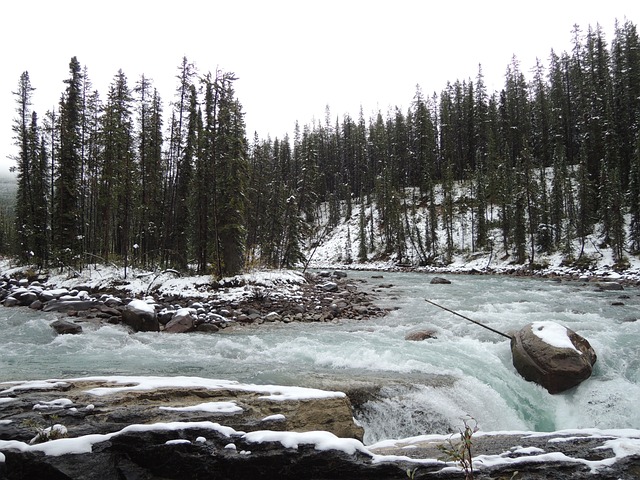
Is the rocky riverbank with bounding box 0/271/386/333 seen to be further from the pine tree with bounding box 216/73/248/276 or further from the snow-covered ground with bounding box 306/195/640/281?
the snow-covered ground with bounding box 306/195/640/281

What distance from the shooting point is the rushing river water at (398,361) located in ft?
20.3

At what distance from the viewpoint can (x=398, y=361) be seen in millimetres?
8320

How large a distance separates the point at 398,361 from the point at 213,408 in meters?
5.62

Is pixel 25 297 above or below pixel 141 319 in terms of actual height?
above

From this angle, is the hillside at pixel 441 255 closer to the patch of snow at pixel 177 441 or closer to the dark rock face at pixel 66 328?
the dark rock face at pixel 66 328

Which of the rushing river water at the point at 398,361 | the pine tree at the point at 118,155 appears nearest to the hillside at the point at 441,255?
the pine tree at the point at 118,155

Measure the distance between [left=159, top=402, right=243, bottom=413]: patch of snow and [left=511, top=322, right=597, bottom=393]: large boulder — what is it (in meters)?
6.63

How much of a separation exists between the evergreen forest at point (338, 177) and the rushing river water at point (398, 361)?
10.6 metres

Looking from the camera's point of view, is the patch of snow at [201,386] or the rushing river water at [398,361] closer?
the patch of snow at [201,386]

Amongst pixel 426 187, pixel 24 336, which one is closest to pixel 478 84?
pixel 426 187

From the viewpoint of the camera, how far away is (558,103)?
55.4 meters

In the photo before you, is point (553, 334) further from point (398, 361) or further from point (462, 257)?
point (462, 257)

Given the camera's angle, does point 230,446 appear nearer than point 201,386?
Yes

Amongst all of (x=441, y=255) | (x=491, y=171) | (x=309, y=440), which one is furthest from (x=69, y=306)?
(x=491, y=171)
